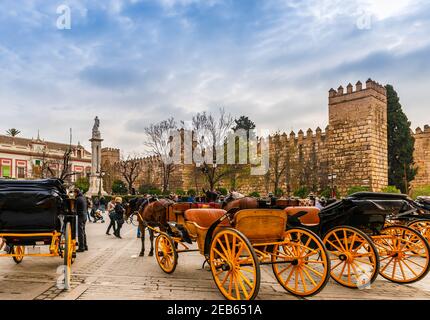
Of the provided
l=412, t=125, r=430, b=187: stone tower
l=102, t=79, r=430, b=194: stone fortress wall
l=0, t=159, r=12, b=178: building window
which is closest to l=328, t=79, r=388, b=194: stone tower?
l=102, t=79, r=430, b=194: stone fortress wall

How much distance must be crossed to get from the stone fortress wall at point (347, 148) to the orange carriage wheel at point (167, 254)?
23371 mm

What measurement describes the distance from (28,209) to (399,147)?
32.2m

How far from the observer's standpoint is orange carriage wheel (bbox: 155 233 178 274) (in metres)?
7.02

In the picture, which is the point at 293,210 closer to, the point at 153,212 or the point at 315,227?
the point at 315,227

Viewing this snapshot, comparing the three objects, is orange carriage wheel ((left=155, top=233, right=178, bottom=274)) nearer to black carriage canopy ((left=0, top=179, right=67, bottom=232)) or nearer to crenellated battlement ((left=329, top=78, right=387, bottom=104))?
black carriage canopy ((left=0, top=179, right=67, bottom=232))

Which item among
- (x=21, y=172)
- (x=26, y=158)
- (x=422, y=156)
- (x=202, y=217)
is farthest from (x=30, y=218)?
(x=26, y=158)

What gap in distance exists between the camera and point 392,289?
611 cm

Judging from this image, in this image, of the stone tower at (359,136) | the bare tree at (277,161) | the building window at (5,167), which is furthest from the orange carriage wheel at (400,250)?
the building window at (5,167)

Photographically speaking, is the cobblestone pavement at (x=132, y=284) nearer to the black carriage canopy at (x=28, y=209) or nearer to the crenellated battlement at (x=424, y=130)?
the black carriage canopy at (x=28, y=209)

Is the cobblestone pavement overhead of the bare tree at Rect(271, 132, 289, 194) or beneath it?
beneath

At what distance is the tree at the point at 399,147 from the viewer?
32.8 meters

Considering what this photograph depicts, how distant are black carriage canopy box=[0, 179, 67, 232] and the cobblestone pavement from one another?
86cm
